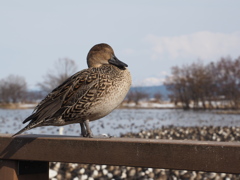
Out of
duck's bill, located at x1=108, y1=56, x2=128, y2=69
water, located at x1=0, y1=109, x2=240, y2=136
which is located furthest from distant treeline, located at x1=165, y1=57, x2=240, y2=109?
duck's bill, located at x1=108, y1=56, x2=128, y2=69

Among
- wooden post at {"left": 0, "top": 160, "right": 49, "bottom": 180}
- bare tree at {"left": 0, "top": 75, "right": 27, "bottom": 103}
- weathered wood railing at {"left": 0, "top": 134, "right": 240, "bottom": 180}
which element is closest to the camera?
weathered wood railing at {"left": 0, "top": 134, "right": 240, "bottom": 180}

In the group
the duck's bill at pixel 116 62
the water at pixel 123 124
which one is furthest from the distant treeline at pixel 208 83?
the duck's bill at pixel 116 62

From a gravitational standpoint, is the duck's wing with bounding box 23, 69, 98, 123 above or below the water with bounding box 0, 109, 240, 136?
above

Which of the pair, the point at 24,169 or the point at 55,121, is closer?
the point at 55,121

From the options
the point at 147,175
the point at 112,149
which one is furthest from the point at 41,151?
the point at 147,175

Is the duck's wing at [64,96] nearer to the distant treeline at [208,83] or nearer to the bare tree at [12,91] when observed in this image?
the distant treeline at [208,83]

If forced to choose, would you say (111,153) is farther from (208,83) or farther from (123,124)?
(208,83)

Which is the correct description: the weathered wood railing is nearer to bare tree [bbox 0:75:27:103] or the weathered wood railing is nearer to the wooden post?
the wooden post

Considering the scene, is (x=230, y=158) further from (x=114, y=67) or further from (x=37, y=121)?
(x=37, y=121)

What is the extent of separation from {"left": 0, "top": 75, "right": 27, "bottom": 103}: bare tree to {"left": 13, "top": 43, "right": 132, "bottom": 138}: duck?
87.6m

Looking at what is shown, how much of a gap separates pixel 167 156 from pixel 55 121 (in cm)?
92

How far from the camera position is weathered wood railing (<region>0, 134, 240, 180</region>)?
8.84 feet

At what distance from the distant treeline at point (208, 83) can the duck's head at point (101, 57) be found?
173 ft

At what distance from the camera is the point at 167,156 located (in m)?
2.79
